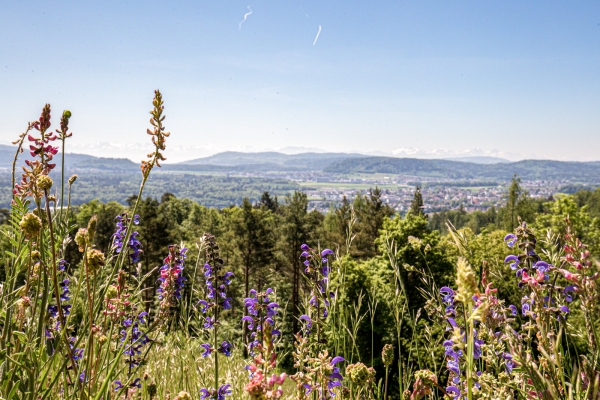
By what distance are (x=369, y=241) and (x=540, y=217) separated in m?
9.90

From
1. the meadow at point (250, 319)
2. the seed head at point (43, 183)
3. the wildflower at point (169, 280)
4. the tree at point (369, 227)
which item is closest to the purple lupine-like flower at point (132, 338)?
the meadow at point (250, 319)

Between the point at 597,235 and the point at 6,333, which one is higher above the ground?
the point at 6,333

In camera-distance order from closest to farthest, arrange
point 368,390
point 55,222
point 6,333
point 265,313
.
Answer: point 6,333, point 55,222, point 368,390, point 265,313

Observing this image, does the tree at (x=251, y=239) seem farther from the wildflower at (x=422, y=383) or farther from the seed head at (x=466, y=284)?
the seed head at (x=466, y=284)

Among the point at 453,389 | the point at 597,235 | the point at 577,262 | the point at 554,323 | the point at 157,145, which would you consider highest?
the point at 157,145

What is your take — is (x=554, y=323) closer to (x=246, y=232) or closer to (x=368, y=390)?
(x=368, y=390)

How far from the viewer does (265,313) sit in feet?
9.50

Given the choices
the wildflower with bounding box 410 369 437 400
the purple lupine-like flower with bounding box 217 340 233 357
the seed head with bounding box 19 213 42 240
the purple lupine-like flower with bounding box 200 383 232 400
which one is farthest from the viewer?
the purple lupine-like flower with bounding box 217 340 233 357

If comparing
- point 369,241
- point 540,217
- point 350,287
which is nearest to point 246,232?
point 369,241

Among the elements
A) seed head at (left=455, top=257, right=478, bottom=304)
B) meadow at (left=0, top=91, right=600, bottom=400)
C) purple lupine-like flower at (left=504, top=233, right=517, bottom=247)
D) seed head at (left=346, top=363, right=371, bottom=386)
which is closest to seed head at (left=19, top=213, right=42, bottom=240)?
meadow at (left=0, top=91, right=600, bottom=400)

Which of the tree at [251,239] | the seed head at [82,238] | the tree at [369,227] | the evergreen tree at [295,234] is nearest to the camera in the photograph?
the seed head at [82,238]

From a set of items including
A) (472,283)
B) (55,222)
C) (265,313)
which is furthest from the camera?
(265,313)

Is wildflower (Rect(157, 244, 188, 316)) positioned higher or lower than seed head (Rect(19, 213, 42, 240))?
lower

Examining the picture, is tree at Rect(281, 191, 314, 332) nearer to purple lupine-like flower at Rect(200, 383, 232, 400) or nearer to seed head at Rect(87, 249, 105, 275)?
purple lupine-like flower at Rect(200, 383, 232, 400)
